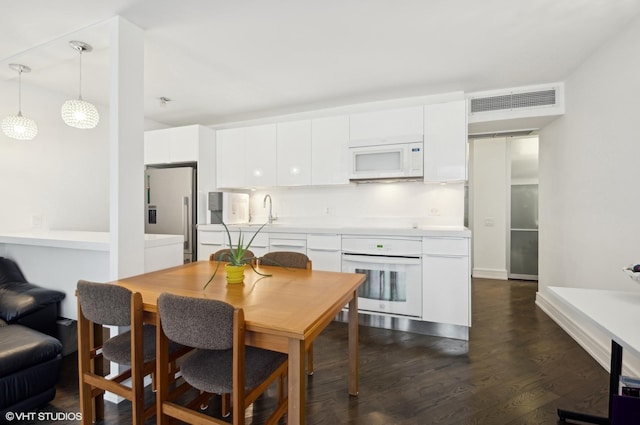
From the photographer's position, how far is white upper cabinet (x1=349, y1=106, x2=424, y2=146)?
3.19 m

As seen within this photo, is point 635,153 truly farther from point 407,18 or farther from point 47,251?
point 47,251

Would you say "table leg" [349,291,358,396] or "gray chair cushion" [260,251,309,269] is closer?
"table leg" [349,291,358,396]

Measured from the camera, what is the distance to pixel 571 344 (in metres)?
2.64

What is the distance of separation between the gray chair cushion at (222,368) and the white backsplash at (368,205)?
252 centimetres

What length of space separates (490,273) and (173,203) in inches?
203

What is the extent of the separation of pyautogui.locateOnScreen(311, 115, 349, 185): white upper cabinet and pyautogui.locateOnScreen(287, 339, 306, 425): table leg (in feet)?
8.50

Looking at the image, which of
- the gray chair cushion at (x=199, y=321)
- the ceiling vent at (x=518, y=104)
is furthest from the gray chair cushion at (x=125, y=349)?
the ceiling vent at (x=518, y=104)

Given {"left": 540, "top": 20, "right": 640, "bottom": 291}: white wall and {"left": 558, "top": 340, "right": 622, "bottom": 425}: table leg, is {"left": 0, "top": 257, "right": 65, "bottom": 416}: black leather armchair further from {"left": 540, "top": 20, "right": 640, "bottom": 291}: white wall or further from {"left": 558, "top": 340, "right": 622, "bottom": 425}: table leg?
{"left": 540, "top": 20, "right": 640, "bottom": 291}: white wall

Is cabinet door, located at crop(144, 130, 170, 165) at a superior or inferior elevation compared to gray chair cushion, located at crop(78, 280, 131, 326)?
superior

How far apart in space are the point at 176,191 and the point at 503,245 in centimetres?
522

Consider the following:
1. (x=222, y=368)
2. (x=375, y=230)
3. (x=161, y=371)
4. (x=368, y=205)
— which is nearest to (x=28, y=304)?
(x=161, y=371)

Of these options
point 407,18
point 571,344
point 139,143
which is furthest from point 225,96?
point 571,344

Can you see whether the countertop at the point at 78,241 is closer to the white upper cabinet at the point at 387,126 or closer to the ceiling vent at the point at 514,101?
the white upper cabinet at the point at 387,126

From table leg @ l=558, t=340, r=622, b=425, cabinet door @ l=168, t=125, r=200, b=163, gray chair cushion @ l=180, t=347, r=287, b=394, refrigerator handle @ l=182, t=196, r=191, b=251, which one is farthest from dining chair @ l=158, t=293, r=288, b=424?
cabinet door @ l=168, t=125, r=200, b=163
